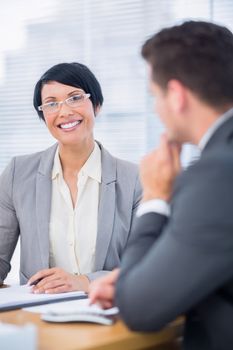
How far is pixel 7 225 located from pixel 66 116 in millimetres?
522

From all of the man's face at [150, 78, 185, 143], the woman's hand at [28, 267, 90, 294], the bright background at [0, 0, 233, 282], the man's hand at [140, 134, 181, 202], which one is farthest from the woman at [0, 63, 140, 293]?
the man's face at [150, 78, 185, 143]

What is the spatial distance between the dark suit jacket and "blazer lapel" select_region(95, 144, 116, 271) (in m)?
1.19

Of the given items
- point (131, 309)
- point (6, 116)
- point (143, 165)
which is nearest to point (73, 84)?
point (143, 165)

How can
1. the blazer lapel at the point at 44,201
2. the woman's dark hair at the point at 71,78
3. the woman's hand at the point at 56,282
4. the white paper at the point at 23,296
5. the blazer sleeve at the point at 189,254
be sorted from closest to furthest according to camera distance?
the blazer sleeve at the point at 189,254 < the white paper at the point at 23,296 < the woman's hand at the point at 56,282 < the blazer lapel at the point at 44,201 < the woman's dark hair at the point at 71,78

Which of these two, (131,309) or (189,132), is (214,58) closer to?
(189,132)

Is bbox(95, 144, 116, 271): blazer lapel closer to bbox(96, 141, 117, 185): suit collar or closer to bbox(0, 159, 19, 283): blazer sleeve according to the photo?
bbox(96, 141, 117, 185): suit collar

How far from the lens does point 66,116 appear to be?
2.64m

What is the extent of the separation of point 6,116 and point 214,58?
338cm

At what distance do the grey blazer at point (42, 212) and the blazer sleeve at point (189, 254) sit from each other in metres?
1.26

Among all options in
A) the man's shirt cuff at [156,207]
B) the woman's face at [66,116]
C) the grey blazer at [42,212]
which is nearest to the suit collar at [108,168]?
the grey blazer at [42,212]

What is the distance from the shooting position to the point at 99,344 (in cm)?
138

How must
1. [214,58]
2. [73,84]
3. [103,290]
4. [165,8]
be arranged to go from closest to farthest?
[214,58]
[103,290]
[73,84]
[165,8]

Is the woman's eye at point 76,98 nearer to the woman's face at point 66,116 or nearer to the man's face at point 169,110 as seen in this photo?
the woman's face at point 66,116

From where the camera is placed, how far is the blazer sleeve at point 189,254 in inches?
47.5
